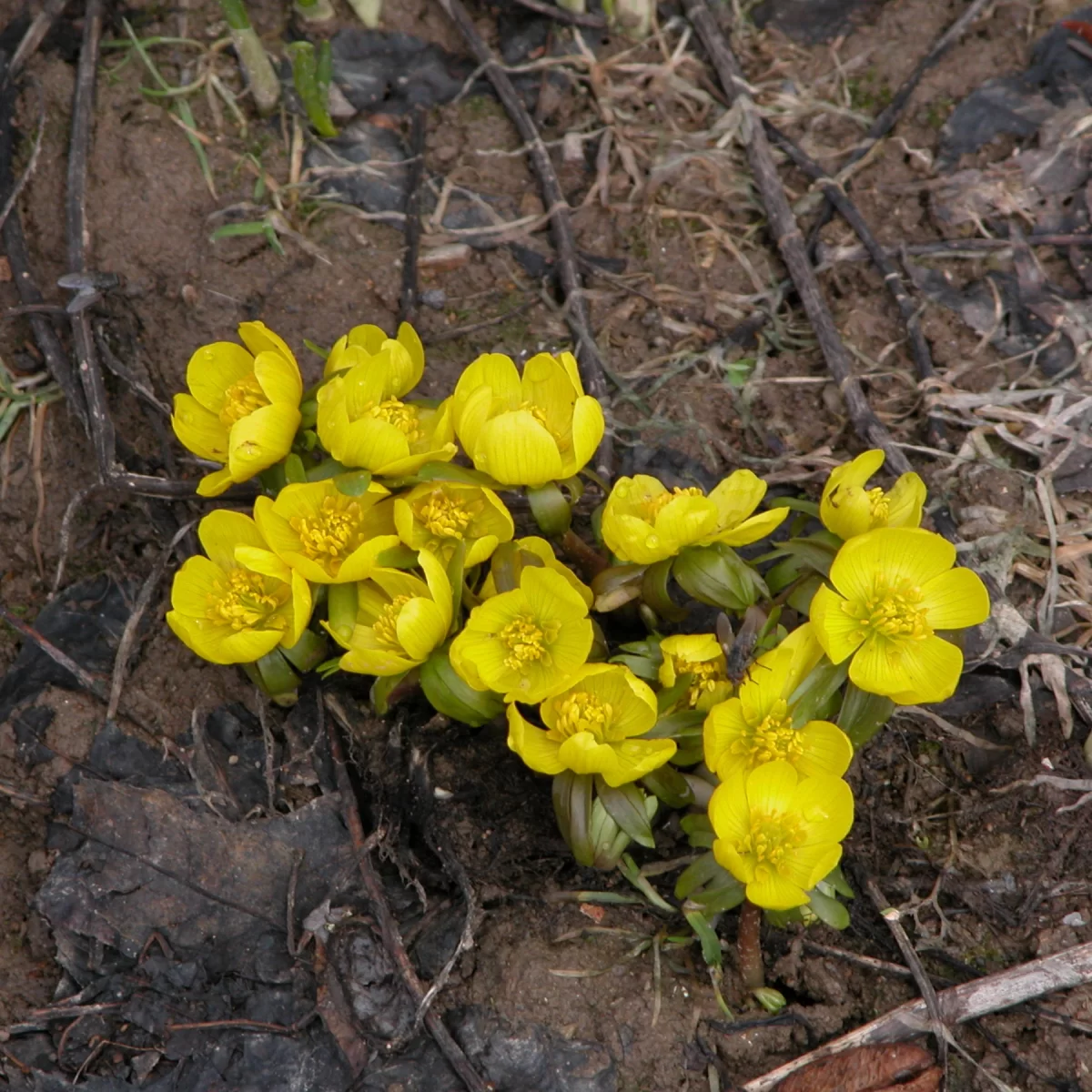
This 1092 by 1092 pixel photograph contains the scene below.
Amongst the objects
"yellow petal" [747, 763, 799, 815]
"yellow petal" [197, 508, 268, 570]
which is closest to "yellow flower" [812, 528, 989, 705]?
"yellow petal" [747, 763, 799, 815]

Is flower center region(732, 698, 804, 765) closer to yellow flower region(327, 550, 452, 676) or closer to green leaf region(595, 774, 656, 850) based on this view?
green leaf region(595, 774, 656, 850)

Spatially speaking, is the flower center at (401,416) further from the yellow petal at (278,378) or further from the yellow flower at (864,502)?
the yellow flower at (864,502)

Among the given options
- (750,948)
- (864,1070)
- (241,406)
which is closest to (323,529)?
(241,406)

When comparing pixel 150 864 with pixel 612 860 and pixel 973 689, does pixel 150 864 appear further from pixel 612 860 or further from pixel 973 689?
pixel 973 689

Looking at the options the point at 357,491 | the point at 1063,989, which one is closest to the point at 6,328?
the point at 357,491

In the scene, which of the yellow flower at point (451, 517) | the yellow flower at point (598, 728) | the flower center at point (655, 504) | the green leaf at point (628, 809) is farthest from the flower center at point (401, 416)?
the green leaf at point (628, 809)

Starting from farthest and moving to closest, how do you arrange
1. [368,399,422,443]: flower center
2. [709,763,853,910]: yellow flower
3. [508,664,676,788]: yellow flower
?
[368,399,422,443]: flower center
[508,664,676,788]: yellow flower
[709,763,853,910]: yellow flower
